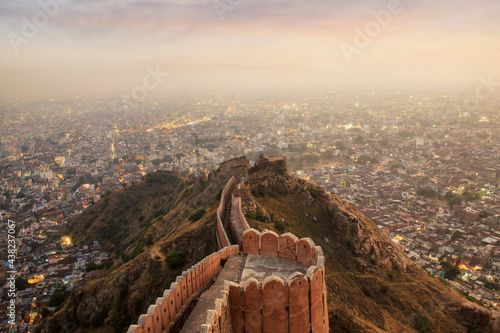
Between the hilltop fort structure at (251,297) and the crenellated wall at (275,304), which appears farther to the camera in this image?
the crenellated wall at (275,304)

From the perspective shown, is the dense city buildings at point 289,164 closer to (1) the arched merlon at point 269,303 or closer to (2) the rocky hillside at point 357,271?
(2) the rocky hillside at point 357,271

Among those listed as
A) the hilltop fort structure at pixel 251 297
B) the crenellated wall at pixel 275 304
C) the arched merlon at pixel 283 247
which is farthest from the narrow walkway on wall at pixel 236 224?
the crenellated wall at pixel 275 304

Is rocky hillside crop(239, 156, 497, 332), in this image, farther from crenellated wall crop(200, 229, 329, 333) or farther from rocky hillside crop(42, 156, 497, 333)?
crenellated wall crop(200, 229, 329, 333)

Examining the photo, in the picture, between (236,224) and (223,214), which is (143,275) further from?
(236,224)

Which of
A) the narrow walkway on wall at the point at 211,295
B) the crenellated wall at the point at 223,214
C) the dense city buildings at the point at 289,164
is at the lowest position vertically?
the dense city buildings at the point at 289,164

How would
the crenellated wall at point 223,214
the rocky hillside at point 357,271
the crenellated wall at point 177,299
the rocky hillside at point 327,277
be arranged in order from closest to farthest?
the crenellated wall at point 177,299 → the crenellated wall at point 223,214 → the rocky hillside at point 357,271 → the rocky hillside at point 327,277
